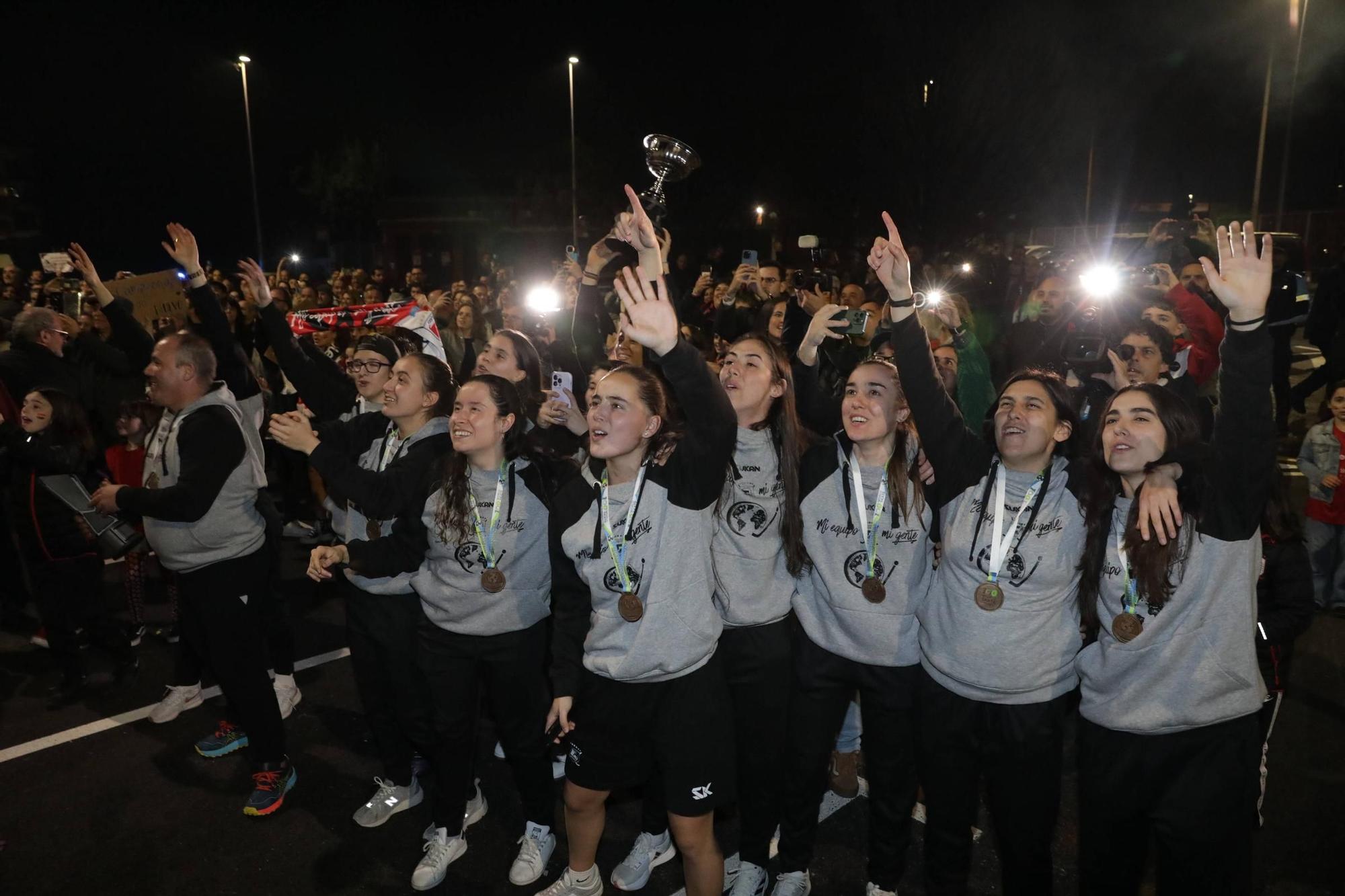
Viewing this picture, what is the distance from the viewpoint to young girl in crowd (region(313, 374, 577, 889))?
3670 millimetres

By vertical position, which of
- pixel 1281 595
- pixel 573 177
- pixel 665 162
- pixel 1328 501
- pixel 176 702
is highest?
pixel 573 177

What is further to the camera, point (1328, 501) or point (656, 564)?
point (1328, 501)

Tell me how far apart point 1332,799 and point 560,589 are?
12.5 feet

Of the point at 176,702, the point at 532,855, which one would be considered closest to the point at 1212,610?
the point at 532,855

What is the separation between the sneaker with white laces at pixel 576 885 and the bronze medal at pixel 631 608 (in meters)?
1.24

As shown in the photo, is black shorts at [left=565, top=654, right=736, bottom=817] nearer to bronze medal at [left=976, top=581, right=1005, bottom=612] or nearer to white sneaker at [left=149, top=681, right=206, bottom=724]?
bronze medal at [left=976, top=581, right=1005, bottom=612]

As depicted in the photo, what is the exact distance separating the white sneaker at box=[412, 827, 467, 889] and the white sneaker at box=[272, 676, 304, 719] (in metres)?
1.80

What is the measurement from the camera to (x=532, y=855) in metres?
3.91

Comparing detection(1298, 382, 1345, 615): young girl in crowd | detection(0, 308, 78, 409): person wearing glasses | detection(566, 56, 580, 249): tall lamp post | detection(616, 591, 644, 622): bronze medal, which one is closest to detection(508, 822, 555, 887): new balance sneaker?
detection(616, 591, 644, 622): bronze medal

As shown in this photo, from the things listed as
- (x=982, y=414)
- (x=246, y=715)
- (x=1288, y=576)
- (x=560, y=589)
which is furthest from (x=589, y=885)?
(x=982, y=414)

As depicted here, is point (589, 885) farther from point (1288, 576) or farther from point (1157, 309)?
point (1157, 309)

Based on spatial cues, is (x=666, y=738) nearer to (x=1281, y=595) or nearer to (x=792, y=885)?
(x=792, y=885)

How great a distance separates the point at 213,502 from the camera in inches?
164

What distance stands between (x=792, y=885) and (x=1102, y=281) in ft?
15.4
